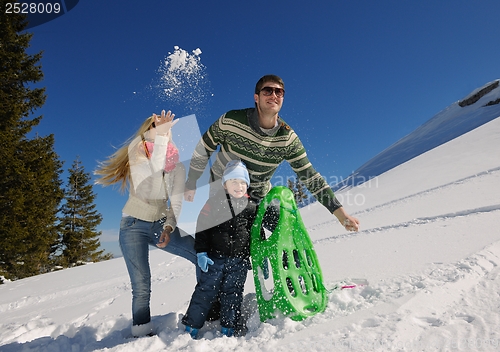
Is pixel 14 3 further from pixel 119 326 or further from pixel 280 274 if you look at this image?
pixel 280 274

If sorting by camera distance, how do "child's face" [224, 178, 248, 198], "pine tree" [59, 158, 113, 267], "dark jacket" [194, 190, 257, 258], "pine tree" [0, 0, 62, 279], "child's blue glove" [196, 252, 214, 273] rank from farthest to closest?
"pine tree" [59, 158, 113, 267], "pine tree" [0, 0, 62, 279], "child's face" [224, 178, 248, 198], "dark jacket" [194, 190, 257, 258], "child's blue glove" [196, 252, 214, 273]

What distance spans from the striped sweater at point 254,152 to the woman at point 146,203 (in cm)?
33

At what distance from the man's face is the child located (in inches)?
22.4

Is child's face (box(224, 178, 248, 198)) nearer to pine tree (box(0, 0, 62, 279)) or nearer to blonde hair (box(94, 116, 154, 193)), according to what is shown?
blonde hair (box(94, 116, 154, 193))

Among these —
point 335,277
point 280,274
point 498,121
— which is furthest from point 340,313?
point 498,121

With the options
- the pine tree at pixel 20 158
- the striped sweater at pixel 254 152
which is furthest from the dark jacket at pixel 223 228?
the pine tree at pixel 20 158

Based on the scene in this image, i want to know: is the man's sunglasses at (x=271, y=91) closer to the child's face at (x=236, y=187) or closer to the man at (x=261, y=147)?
the man at (x=261, y=147)

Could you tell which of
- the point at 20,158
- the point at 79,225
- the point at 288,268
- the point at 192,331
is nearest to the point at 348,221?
the point at 288,268

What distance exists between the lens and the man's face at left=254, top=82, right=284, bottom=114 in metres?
2.71

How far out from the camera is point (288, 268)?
2662 millimetres

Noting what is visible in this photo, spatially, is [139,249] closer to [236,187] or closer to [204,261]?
[204,261]

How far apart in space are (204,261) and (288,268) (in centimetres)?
77

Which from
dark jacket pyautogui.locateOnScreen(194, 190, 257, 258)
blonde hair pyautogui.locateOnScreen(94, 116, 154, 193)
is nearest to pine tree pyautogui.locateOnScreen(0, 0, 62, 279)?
blonde hair pyautogui.locateOnScreen(94, 116, 154, 193)

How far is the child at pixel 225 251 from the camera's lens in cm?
247
